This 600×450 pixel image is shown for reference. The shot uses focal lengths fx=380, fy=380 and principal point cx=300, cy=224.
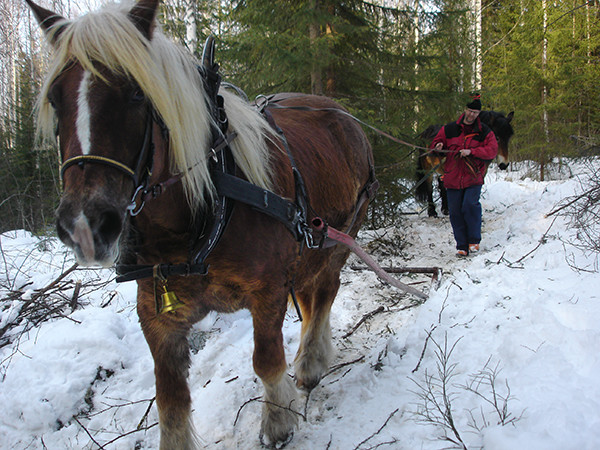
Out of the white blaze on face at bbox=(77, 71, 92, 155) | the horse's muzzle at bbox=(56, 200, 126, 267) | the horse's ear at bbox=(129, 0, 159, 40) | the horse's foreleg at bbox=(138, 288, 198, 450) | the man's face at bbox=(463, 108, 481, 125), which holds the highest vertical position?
the man's face at bbox=(463, 108, 481, 125)

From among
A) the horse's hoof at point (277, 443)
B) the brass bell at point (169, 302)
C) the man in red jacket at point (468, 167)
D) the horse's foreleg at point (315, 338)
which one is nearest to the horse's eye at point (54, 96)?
the brass bell at point (169, 302)

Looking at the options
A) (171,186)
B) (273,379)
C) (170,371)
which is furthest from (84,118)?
(273,379)

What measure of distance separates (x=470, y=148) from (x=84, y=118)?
18.0 ft

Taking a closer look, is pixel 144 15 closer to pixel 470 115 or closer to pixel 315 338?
pixel 315 338

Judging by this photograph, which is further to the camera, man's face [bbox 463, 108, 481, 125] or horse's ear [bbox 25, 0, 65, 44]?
man's face [bbox 463, 108, 481, 125]

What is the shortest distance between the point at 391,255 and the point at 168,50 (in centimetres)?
467

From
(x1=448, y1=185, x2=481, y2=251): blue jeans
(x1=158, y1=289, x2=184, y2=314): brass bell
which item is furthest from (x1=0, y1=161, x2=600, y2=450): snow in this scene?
(x1=448, y1=185, x2=481, y2=251): blue jeans

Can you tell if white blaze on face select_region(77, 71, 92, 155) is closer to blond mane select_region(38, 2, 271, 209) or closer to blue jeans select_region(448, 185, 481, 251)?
blond mane select_region(38, 2, 271, 209)

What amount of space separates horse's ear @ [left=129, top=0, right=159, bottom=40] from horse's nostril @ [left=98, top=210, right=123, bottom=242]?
74 centimetres

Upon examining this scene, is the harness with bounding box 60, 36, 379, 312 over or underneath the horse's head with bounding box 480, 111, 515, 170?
underneath

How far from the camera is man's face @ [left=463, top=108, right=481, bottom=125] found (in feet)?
17.8

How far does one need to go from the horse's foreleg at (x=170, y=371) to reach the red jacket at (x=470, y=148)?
15.6ft

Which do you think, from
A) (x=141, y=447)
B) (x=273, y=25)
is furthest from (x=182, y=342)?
(x=273, y=25)

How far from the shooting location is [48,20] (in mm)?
1538
